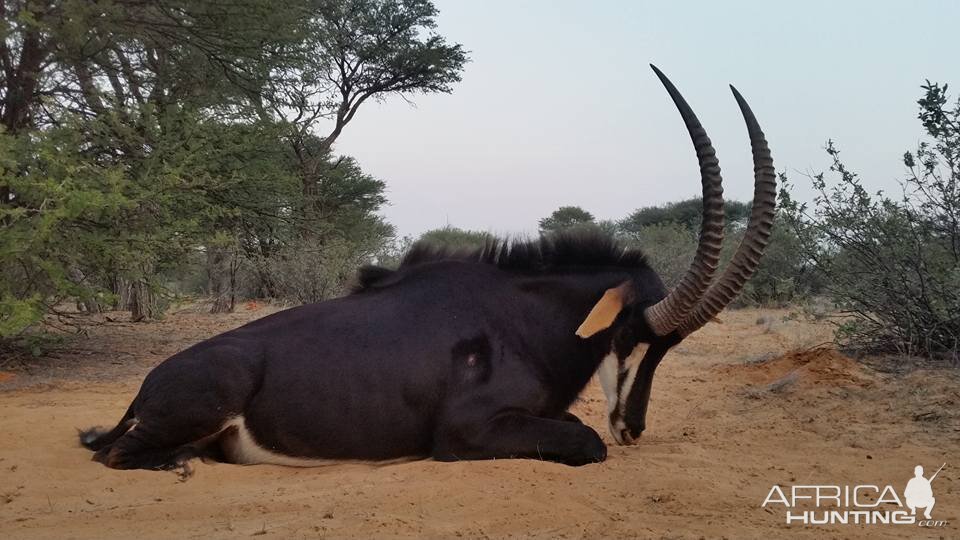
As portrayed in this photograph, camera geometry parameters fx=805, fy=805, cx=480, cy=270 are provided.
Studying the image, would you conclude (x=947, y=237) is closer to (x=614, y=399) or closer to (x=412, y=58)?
(x=614, y=399)

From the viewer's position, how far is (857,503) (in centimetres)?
373

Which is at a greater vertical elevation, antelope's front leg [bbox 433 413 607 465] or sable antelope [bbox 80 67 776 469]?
sable antelope [bbox 80 67 776 469]

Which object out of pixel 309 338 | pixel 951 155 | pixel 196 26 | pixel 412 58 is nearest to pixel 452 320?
pixel 309 338

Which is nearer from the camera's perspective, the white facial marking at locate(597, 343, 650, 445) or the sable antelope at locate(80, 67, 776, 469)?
the sable antelope at locate(80, 67, 776, 469)

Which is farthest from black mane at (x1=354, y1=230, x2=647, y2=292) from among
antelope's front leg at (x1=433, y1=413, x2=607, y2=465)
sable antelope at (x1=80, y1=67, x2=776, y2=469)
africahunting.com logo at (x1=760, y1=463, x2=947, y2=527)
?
africahunting.com logo at (x1=760, y1=463, x2=947, y2=527)

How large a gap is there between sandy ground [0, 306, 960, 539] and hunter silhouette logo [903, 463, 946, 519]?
5 centimetres

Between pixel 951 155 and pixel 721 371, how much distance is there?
123 inches

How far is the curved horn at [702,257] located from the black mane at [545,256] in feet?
2.21

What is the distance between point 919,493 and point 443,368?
8.54 feet

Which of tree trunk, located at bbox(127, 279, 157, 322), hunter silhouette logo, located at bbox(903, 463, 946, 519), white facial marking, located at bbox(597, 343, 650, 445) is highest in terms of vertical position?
tree trunk, located at bbox(127, 279, 157, 322)

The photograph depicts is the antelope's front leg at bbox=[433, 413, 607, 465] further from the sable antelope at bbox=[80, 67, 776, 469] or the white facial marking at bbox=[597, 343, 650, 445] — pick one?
the white facial marking at bbox=[597, 343, 650, 445]

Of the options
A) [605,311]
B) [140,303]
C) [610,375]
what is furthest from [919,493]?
[140,303]

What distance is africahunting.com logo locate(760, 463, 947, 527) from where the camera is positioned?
3.42 meters

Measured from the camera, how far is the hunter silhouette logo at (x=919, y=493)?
3.63 metres
